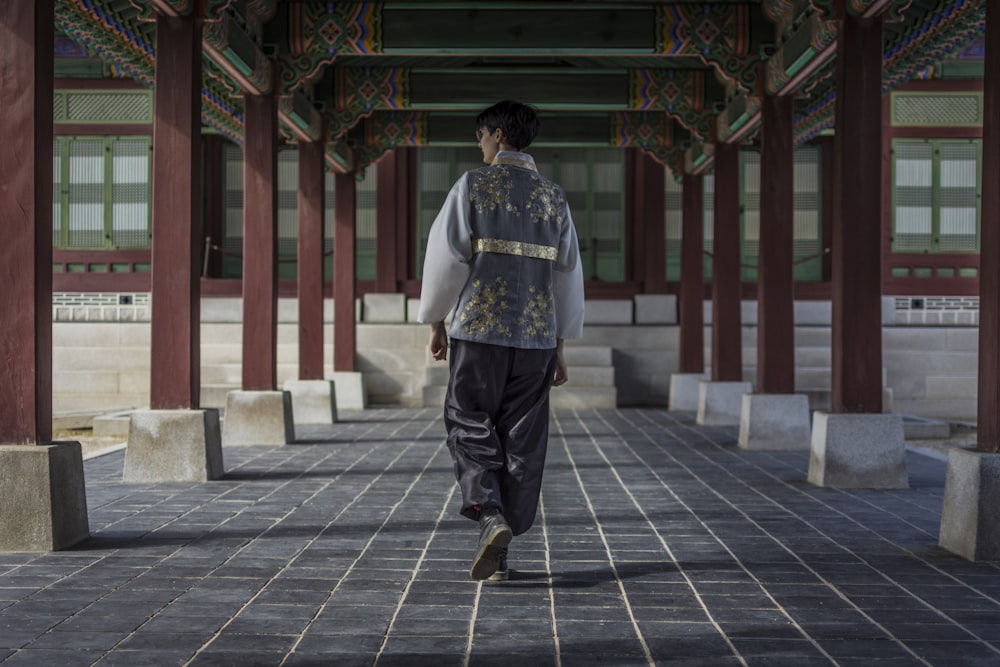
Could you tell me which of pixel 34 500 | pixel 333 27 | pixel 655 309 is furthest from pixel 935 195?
pixel 34 500

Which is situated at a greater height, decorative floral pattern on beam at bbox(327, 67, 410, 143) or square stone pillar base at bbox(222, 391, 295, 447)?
decorative floral pattern on beam at bbox(327, 67, 410, 143)

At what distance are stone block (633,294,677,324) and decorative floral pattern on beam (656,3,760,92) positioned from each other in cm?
728

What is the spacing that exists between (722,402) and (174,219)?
22.3 ft

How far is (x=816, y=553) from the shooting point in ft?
16.1

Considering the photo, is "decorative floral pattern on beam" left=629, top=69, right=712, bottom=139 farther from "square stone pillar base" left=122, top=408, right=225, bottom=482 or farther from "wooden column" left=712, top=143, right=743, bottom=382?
"square stone pillar base" left=122, top=408, right=225, bottom=482

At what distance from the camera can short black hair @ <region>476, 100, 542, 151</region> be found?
14.4 feet

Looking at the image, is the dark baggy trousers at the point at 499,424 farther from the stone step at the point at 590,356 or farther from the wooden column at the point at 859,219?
the stone step at the point at 590,356

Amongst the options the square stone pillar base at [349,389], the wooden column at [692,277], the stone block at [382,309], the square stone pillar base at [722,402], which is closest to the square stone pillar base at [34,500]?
the square stone pillar base at [722,402]

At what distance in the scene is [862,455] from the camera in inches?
280

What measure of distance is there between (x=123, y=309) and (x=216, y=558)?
12897 millimetres

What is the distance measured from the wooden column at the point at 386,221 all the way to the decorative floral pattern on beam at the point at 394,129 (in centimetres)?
317

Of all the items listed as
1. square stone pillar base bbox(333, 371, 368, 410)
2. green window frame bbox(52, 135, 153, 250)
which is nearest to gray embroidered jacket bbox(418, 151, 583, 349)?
square stone pillar base bbox(333, 371, 368, 410)

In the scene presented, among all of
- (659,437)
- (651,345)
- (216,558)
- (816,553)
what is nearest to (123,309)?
(651,345)

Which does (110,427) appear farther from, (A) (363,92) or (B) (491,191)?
(B) (491,191)
